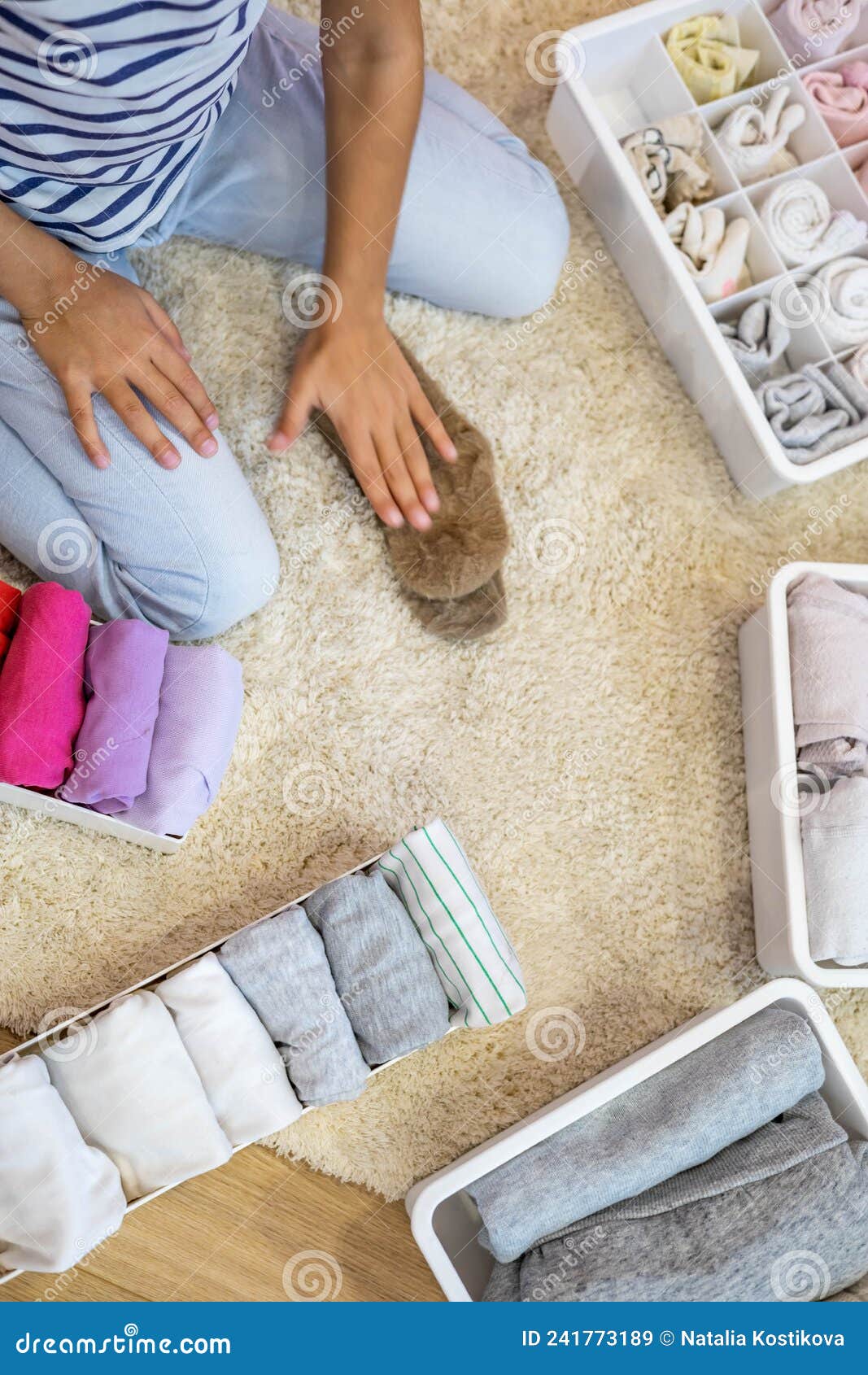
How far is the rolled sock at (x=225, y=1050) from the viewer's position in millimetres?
923

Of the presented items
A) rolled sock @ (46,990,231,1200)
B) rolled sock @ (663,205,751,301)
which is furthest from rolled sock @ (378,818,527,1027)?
rolled sock @ (663,205,751,301)

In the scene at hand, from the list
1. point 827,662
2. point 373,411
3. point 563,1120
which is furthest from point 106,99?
point 563,1120

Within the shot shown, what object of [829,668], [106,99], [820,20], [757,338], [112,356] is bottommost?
[829,668]

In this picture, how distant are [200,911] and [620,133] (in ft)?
3.21

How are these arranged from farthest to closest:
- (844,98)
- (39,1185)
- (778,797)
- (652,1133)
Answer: (844,98), (778,797), (652,1133), (39,1185)

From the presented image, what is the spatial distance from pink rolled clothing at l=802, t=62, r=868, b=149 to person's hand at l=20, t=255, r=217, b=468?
760mm

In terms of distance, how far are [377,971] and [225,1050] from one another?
146 millimetres

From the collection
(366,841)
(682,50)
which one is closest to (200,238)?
(682,50)

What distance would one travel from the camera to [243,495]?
1046 mm

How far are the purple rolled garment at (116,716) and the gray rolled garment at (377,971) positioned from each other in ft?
0.68

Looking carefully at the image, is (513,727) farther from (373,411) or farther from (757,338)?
(757,338)

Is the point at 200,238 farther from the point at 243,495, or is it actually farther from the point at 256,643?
the point at 256,643

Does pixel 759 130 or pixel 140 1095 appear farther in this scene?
pixel 759 130

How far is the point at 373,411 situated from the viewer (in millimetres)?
1050
